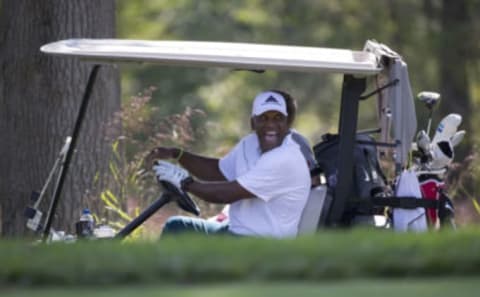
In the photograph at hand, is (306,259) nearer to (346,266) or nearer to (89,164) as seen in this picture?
(346,266)

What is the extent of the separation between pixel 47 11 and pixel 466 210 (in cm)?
420

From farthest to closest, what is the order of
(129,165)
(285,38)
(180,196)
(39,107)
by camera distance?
(285,38) → (129,165) → (39,107) → (180,196)

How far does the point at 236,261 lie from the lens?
5.21 metres

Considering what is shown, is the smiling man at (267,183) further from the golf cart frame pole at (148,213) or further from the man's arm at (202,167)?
the man's arm at (202,167)

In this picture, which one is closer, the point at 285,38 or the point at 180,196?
the point at 180,196

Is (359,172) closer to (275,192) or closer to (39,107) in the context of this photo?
(275,192)

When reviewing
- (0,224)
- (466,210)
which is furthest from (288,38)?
(0,224)

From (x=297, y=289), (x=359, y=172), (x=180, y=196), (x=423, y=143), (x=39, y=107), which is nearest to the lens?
(x=297, y=289)

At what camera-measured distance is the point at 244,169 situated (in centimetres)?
764

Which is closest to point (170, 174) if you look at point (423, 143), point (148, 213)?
point (148, 213)

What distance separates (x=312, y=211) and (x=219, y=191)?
494 millimetres

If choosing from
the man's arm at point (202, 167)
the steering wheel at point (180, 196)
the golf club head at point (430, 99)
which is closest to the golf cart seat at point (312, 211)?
the steering wheel at point (180, 196)

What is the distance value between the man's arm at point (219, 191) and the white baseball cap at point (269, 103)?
0.42m

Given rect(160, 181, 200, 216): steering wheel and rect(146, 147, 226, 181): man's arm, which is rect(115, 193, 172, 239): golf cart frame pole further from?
rect(146, 147, 226, 181): man's arm
